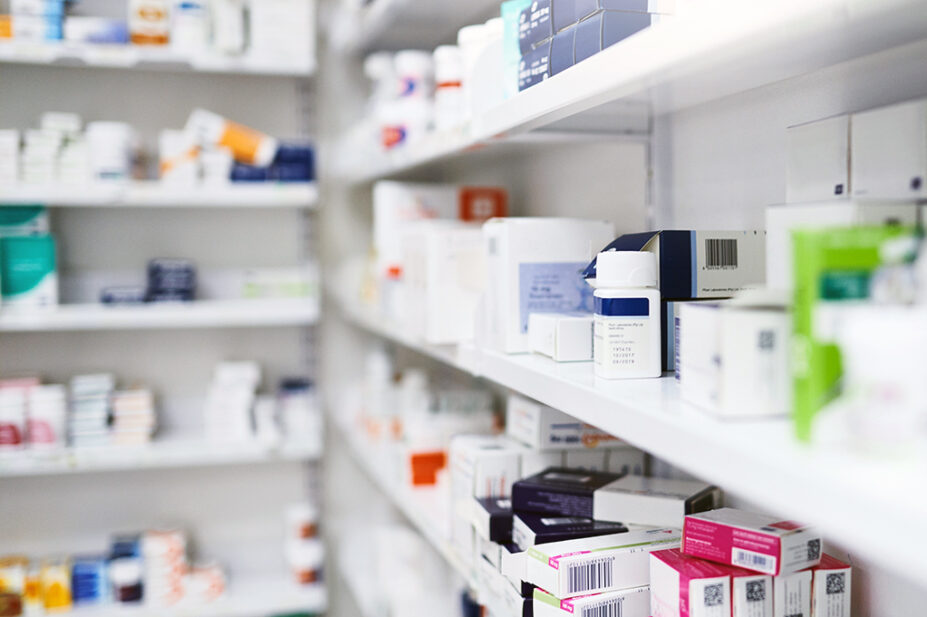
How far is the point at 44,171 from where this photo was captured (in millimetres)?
2564

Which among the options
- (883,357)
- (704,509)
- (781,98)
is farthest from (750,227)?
(883,357)

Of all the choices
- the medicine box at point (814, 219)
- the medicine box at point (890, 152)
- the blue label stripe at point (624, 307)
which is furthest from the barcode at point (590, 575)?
the medicine box at point (890, 152)

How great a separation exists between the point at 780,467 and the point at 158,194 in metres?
2.35

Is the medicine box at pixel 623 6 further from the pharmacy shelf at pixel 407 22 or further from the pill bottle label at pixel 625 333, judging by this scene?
the pharmacy shelf at pixel 407 22

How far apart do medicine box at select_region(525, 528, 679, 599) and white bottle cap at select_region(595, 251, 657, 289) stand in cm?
38

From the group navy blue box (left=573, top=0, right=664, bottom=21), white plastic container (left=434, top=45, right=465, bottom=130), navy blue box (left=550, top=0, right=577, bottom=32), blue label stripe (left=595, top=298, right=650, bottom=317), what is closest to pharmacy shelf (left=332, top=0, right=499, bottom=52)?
white plastic container (left=434, top=45, right=465, bottom=130)

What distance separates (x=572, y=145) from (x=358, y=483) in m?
1.81

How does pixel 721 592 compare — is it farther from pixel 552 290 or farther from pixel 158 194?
pixel 158 194

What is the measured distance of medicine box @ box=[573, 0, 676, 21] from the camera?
973mm

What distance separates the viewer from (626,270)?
39.1 inches

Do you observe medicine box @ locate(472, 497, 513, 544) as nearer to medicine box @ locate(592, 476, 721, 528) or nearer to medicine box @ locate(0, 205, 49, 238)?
medicine box @ locate(592, 476, 721, 528)

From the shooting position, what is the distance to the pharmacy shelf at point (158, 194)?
2502 mm

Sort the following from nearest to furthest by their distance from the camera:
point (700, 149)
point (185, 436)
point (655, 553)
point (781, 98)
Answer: point (655, 553) → point (781, 98) → point (700, 149) → point (185, 436)

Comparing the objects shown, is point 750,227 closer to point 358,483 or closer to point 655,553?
point 655,553
